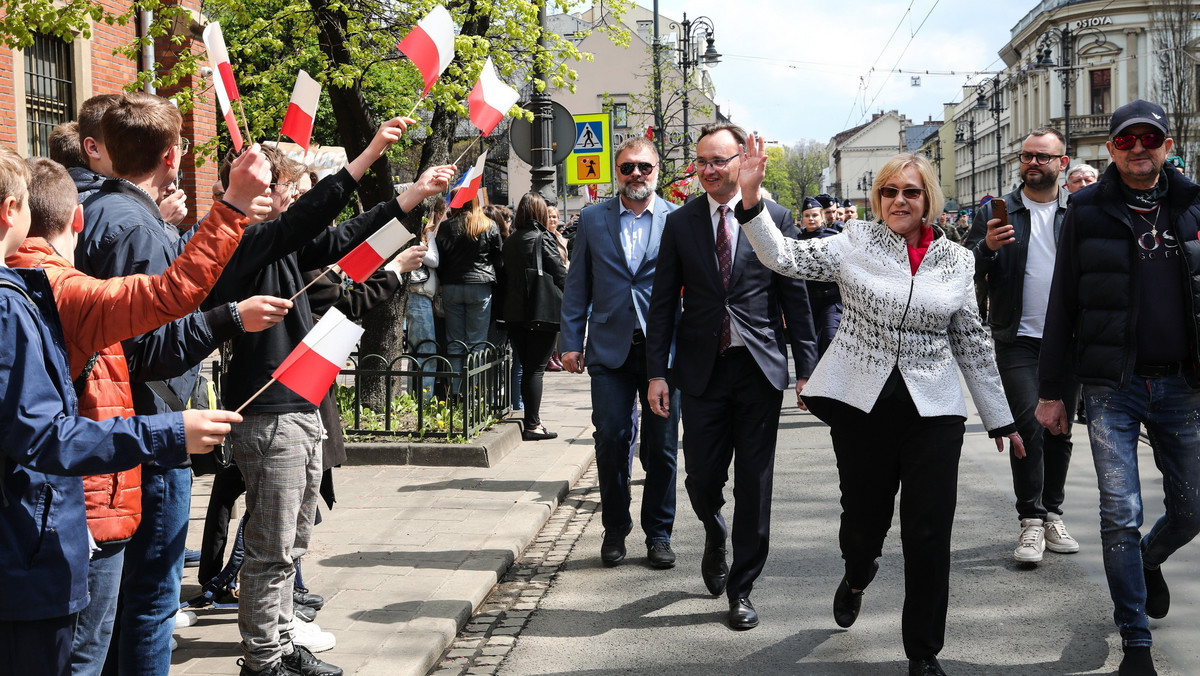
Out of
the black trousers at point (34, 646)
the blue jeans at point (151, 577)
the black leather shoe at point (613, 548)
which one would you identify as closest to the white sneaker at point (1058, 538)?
the black leather shoe at point (613, 548)

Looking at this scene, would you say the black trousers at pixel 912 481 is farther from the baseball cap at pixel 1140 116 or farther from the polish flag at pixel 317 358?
the polish flag at pixel 317 358

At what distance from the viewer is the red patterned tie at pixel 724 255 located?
4953 millimetres

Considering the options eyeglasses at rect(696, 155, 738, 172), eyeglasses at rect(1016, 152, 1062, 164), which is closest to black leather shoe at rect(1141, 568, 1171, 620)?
eyeglasses at rect(1016, 152, 1062, 164)

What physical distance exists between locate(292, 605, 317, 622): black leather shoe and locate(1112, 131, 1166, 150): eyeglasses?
12.1ft

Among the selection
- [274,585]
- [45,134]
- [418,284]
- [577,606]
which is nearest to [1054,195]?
[577,606]

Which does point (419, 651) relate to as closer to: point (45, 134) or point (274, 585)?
point (274, 585)

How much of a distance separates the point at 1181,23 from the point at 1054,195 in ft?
128

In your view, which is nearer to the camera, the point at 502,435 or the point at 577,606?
the point at 577,606

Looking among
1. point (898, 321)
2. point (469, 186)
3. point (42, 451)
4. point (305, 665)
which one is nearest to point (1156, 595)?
point (898, 321)

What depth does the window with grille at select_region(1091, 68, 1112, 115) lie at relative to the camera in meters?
66.8

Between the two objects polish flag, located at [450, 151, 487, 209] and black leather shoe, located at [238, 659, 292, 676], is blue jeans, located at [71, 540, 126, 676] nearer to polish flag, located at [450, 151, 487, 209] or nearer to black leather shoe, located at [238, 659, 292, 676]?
black leather shoe, located at [238, 659, 292, 676]

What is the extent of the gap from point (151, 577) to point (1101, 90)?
239 feet

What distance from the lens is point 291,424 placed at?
12.9 feet

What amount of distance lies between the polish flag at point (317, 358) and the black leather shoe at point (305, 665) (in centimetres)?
150
